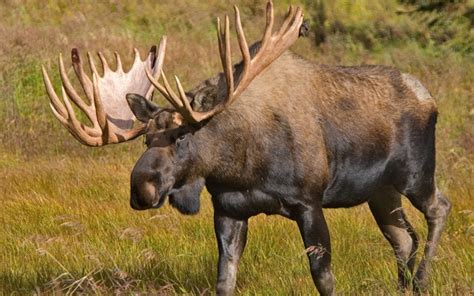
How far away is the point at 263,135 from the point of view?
5340 mm

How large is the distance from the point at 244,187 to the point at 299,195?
274mm

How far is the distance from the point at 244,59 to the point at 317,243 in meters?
1.01

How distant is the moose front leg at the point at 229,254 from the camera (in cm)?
569

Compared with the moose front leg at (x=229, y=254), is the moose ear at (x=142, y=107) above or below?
above

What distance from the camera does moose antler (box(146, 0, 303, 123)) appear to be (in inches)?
194

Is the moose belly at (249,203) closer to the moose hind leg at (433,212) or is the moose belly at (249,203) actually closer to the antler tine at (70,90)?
the antler tine at (70,90)

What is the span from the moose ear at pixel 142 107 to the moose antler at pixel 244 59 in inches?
5.7

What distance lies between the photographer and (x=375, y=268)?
6148 millimetres

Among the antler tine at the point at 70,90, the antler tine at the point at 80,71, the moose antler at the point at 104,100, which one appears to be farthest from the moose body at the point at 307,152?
the antler tine at the point at 80,71

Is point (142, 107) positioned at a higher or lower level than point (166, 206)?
higher

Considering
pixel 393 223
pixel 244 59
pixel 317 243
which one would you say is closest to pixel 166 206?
pixel 393 223

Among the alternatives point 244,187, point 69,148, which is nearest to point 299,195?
point 244,187

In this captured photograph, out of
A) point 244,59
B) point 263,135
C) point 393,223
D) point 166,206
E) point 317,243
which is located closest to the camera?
point 244,59

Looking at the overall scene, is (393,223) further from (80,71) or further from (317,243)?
(80,71)
